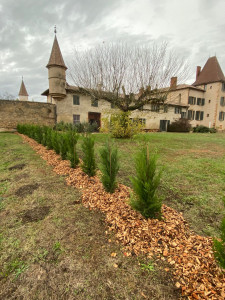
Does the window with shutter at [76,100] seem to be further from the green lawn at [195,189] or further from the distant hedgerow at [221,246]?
the distant hedgerow at [221,246]

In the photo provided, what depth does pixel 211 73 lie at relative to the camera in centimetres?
2922

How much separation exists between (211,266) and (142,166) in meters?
1.36

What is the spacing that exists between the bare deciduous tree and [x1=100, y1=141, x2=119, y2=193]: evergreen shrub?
7.87 m

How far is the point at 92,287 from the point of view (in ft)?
5.07

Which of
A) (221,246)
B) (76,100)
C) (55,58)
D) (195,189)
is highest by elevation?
(55,58)

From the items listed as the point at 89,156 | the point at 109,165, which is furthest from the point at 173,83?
the point at 109,165

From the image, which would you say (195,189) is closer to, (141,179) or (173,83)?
(141,179)

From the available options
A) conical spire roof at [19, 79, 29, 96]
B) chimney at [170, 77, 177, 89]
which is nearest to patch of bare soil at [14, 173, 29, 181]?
chimney at [170, 77, 177, 89]

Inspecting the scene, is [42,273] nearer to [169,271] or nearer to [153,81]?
[169,271]

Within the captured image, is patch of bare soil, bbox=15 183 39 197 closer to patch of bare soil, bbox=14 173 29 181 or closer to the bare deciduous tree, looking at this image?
patch of bare soil, bbox=14 173 29 181

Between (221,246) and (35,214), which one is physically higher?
(221,246)

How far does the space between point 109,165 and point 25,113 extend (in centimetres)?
1880

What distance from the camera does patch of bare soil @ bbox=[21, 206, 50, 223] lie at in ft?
8.47

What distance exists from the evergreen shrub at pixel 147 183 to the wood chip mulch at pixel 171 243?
0.24m
